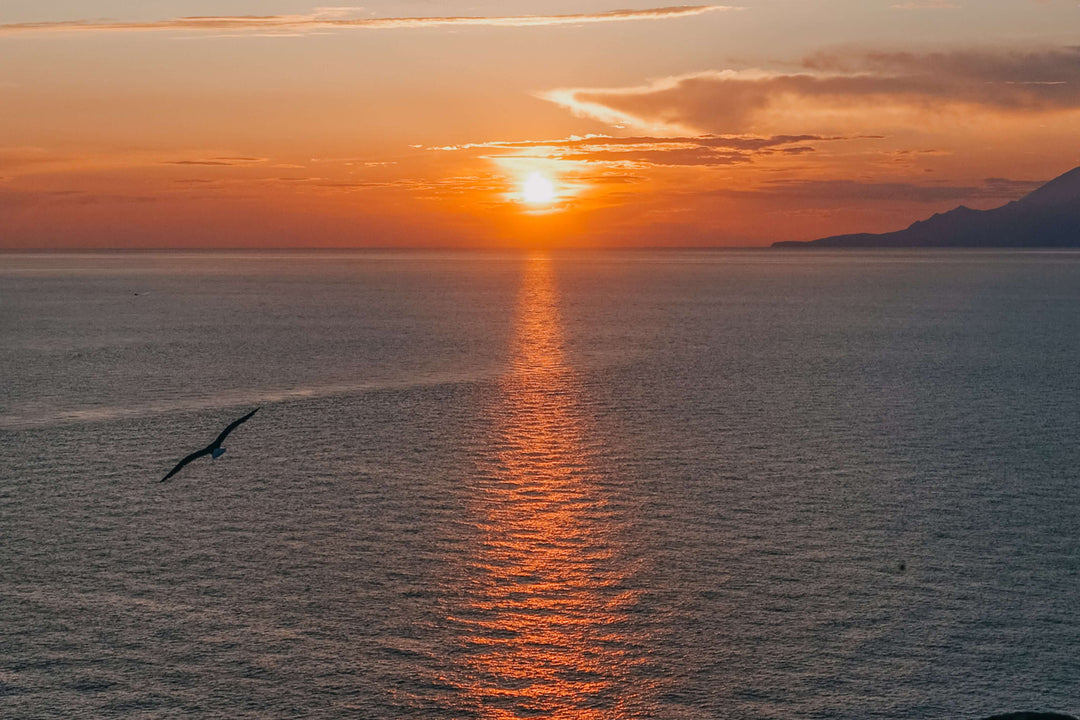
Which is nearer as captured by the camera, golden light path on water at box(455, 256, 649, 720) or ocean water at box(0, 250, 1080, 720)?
golden light path on water at box(455, 256, 649, 720)

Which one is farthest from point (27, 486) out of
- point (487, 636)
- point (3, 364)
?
point (3, 364)

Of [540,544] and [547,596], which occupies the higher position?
[540,544]

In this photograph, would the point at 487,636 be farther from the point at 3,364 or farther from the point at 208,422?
the point at 3,364

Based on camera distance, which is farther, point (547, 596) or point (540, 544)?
point (540, 544)

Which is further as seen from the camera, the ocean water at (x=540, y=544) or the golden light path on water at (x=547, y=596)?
the ocean water at (x=540, y=544)
